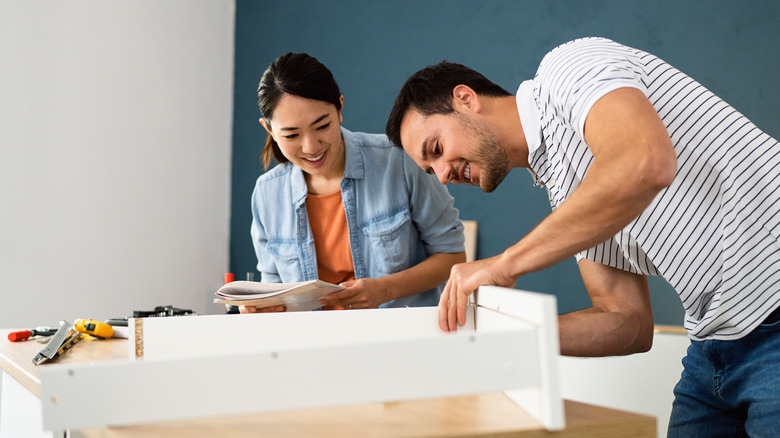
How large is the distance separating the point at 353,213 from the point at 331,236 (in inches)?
3.9

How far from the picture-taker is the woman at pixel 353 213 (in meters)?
1.71

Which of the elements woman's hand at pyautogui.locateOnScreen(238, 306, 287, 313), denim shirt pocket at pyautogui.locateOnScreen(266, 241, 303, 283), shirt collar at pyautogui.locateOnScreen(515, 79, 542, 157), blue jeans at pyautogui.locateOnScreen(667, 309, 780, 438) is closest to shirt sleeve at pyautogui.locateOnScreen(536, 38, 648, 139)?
shirt collar at pyautogui.locateOnScreen(515, 79, 542, 157)

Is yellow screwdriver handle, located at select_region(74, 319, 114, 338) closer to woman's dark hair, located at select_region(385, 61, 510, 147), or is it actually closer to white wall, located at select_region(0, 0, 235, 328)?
woman's dark hair, located at select_region(385, 61, 510, 147)

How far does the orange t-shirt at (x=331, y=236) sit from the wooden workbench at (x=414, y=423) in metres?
1.00

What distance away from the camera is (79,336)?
155cm

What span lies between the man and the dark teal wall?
1111 millimetres

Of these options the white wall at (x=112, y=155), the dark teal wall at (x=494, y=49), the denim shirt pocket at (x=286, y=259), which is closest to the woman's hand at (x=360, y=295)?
the denim shirt pocket at (x=286, y=259)

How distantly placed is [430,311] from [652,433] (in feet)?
1.39

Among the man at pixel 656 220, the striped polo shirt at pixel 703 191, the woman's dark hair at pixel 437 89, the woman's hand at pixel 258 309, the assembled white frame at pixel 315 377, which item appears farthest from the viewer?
the woman's hand at pixel 258 309

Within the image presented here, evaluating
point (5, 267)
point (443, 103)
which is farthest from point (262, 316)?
point (5, 267)

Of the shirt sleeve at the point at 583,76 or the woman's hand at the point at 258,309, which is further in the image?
the woman's hand at the point at 258,309

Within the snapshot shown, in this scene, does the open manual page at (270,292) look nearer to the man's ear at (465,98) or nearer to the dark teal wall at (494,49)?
the man's ear at (465,98)

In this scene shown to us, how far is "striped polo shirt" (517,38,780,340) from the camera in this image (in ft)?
3.28

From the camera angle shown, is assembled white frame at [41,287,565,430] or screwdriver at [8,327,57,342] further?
screwdriver at [8,327,57,342]
